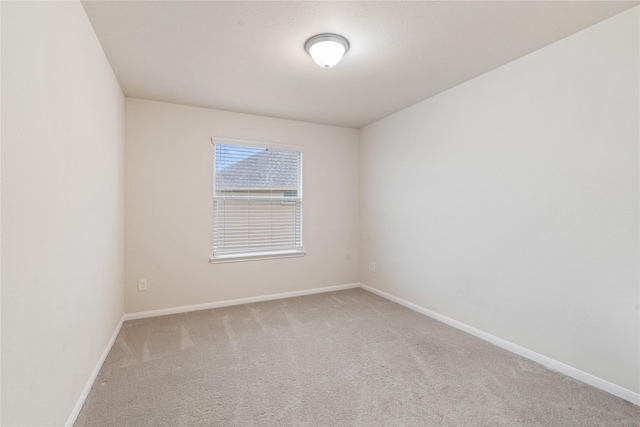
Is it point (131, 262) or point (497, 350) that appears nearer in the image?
point (497, 350)

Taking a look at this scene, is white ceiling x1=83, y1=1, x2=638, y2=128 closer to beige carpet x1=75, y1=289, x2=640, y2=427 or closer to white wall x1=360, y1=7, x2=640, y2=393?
white wall x1=360, y1=7, x2=640, y2=393

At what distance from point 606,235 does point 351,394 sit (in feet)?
6.59

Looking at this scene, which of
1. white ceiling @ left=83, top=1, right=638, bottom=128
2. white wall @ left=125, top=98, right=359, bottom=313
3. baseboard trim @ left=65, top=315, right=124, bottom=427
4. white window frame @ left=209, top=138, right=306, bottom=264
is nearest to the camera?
baseboard trim @ left=65, top=315, right=124, bottom=427

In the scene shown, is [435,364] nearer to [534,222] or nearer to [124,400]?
[534,222]

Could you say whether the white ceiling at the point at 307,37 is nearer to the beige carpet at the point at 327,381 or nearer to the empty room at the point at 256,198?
the empty room at the point at 256,198

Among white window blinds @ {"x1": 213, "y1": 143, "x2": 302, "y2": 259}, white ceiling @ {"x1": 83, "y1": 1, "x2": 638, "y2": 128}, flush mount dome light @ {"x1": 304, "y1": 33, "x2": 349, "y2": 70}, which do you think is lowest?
white window blinds @ {"x1": 213, "y1": 143, "x2": 302, "y2": 259}

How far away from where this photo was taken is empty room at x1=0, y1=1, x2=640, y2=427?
1488 millimetres

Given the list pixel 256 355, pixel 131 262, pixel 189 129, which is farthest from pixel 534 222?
pixel 131 262

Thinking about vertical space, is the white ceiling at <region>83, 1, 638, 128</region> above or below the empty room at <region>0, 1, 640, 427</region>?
above

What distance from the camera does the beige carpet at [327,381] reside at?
68.2 inches

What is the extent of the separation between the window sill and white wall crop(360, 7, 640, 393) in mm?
1585

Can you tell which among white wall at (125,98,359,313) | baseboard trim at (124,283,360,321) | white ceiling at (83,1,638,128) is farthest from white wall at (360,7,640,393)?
white wall at (125,98,359,313)

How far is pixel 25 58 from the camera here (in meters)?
1.18

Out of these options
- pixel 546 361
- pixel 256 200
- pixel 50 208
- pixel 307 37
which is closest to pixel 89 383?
pixel 50 208
